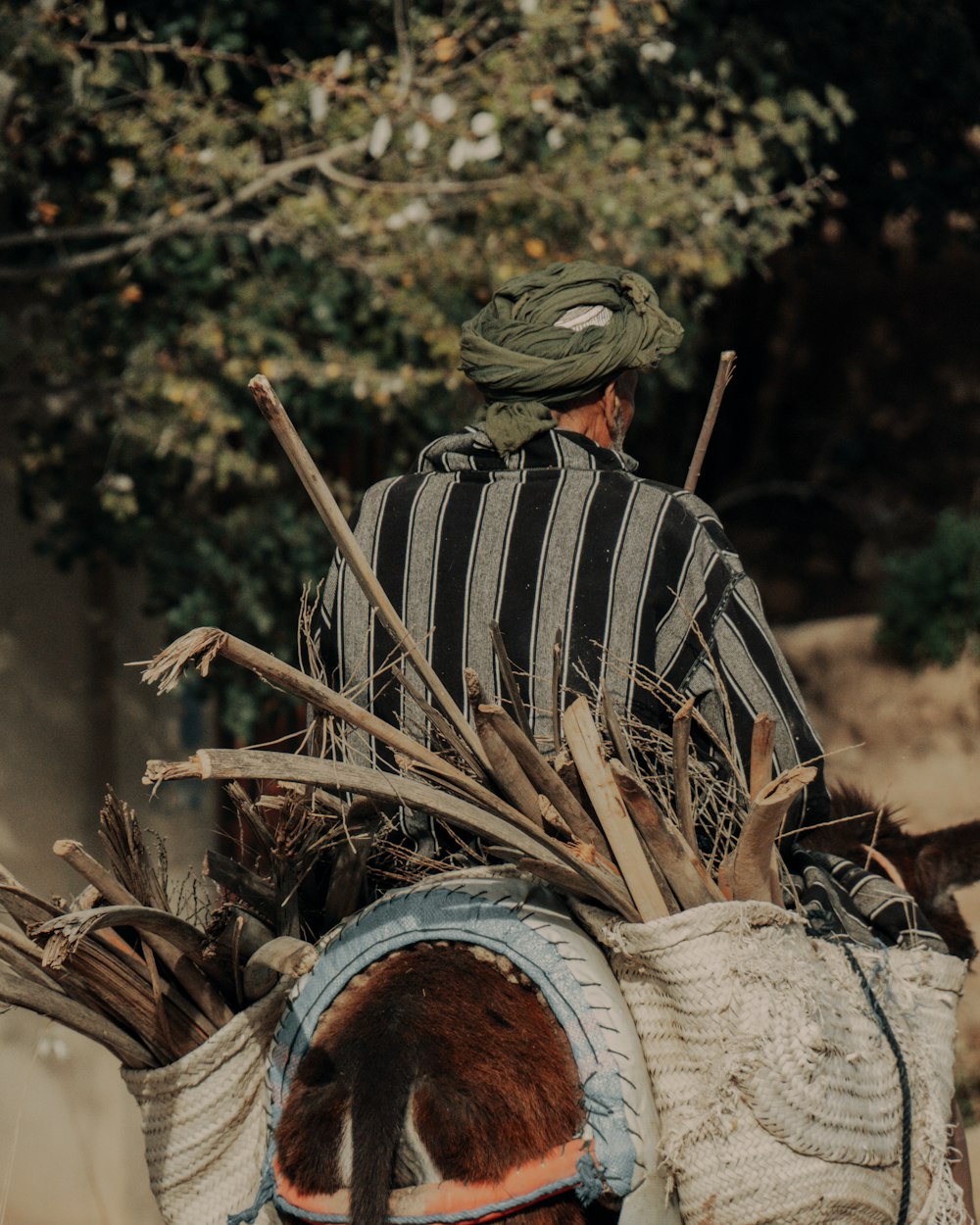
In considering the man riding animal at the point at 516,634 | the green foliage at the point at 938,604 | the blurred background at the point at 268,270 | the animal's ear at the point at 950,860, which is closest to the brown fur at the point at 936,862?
the animal's ear at the point at 950,860

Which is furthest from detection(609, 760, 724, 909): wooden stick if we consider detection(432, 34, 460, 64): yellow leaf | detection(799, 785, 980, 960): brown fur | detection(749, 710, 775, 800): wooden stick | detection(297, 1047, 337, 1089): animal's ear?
detection(432, 34, 460, 64): yellow leaf

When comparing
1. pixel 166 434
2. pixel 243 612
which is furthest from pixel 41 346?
pixel 243 612

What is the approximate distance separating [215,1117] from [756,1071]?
72 cm

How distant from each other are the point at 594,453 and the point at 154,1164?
1.20 m

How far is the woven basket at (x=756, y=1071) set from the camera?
5.83 ft

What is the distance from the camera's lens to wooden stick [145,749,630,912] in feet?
5.79

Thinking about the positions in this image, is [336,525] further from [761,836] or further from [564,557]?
[761,836]

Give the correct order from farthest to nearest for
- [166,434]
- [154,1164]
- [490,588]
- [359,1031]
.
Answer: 1. [166,434]
2. [490,588]
3. [154,1164]
4. [359,1031]

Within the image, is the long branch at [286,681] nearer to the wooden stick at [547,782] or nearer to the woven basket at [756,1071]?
the wooden stick at [547,782]

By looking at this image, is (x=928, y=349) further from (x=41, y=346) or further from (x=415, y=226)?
(x=41, y=346)

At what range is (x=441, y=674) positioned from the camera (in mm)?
2275

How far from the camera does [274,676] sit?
173 centimetres

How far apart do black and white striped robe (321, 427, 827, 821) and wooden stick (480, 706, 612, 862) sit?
0.25 metres

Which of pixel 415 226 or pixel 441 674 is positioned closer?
pixel 441 674
